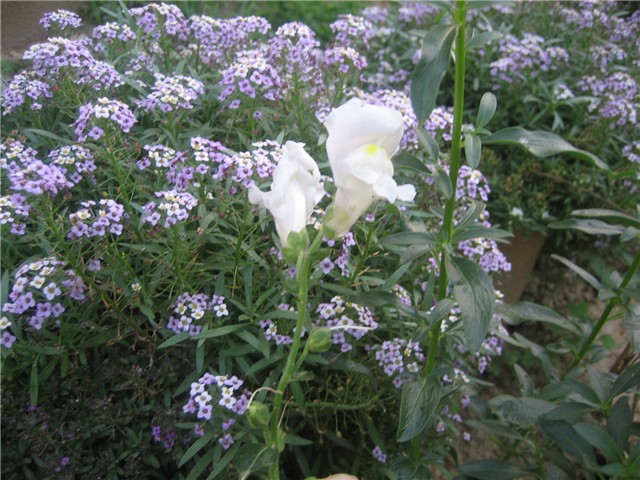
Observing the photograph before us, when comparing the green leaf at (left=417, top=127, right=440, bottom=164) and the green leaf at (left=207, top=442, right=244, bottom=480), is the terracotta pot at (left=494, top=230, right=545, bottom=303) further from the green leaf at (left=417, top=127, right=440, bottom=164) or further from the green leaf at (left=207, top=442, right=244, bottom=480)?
the green leaf at (left=207, top=442, right=244, bottom=480)

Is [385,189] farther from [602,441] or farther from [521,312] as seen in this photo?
[602,441]

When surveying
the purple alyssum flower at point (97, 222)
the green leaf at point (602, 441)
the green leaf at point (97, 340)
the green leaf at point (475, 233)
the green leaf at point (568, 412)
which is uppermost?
the green leaf at point (475, 233)

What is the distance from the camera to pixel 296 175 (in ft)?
4.68

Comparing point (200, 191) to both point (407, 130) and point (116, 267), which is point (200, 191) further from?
point (407, 130)

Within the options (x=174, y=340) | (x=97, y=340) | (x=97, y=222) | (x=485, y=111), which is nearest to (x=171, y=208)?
(x=97, y=222)

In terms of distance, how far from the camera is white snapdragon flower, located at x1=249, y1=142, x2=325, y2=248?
1417 millimetres

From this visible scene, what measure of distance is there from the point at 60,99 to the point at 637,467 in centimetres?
216

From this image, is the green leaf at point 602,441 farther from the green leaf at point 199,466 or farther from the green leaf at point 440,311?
the green leaf at point 199,466

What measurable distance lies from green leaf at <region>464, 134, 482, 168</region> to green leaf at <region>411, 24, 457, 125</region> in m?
0.20

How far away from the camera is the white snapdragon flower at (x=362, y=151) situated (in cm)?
133

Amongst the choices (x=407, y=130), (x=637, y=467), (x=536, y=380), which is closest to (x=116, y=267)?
(x=407, y=130)

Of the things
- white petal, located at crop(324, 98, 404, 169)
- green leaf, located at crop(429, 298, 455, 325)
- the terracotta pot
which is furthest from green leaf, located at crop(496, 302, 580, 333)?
the terracotta pot

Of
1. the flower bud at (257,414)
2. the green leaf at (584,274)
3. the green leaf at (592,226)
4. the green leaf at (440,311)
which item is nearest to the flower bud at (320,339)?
the flower bud at (257,414)

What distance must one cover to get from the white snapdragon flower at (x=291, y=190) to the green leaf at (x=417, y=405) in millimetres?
639
